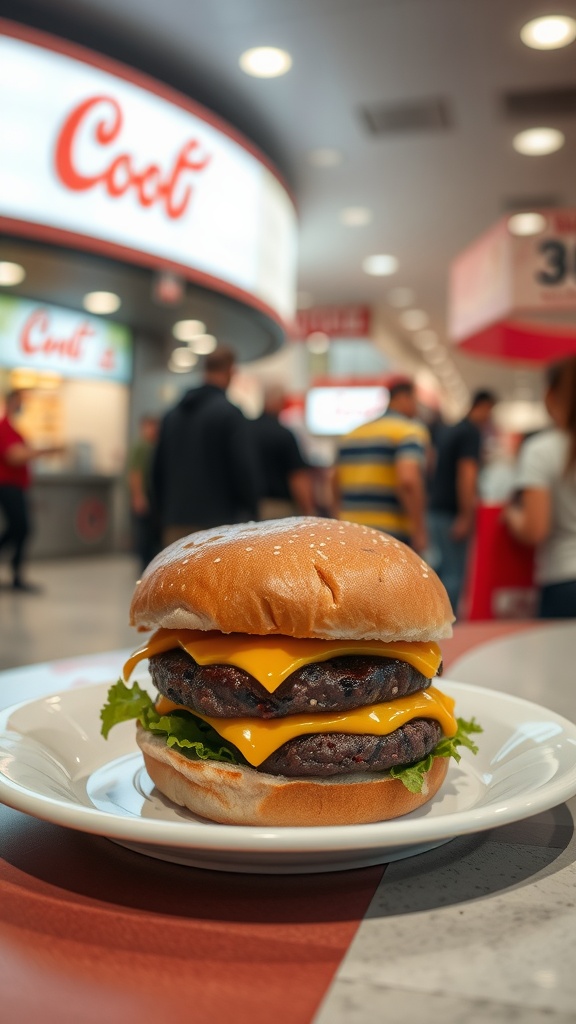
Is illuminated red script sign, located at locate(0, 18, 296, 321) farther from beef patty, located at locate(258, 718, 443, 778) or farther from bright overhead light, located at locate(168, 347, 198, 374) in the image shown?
bright overhead light, located at locate(168, 347, 198, 374)

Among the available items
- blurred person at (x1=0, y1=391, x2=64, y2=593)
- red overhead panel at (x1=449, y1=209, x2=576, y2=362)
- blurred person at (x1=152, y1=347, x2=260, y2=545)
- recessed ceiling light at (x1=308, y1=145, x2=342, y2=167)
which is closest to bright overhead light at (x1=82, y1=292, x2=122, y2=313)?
blurred person at (x1=0, y1=391, x2=64, y2=593)

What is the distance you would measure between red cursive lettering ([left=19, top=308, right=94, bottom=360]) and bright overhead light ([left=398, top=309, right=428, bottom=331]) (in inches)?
209

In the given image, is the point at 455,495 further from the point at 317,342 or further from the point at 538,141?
the point at 317,342

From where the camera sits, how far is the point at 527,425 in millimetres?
23219

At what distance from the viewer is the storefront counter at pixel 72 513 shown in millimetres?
10117

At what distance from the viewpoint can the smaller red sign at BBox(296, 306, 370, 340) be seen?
1270 centimetres

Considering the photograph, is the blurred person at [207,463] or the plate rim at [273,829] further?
the blurred person at [207,463]

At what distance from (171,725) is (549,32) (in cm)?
544

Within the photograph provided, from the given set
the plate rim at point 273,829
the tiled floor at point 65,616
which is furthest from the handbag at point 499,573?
the plate rim at point 273,829

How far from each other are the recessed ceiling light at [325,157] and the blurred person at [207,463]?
3.61 meters

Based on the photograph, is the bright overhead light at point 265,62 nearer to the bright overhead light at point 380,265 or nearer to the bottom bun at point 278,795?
the bright overhead light at point 380,265

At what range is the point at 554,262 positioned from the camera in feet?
21.2

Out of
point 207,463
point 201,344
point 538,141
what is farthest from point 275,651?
point 201,344

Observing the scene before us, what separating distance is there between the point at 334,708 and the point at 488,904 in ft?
0.89
